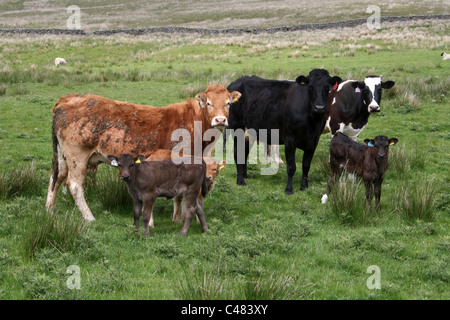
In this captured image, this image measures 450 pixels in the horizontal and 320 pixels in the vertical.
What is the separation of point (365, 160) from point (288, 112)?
237 centimetres

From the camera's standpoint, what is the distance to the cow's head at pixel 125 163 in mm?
7758

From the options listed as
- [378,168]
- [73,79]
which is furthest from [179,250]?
[73,79]

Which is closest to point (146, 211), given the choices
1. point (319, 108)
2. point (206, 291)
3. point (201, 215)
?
point (201, 215)

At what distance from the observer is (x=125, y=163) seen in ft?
25.8

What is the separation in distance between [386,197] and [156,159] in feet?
14.9

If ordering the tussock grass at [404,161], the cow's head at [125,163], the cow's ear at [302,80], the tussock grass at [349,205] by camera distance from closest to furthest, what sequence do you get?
the cow's head at [125,163]
the tussock grass at [349,205]
the cow's ear at [302,80]
the tussock grass at [404,161]

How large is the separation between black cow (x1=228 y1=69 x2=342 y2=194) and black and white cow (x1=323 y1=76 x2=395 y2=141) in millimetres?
1042

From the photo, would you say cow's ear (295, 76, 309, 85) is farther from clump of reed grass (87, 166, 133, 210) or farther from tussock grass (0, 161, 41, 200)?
tussock grass (0, 161, 41, 200)

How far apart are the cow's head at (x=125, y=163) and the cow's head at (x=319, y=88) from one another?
4384mm

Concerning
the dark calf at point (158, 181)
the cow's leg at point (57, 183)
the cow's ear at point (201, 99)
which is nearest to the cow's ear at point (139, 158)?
the dark calf at point (158, 181)

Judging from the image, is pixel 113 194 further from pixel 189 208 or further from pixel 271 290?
pixel 271 290

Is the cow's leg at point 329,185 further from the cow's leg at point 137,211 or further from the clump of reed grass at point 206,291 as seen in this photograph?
the clump of reed grass at point 206,291
